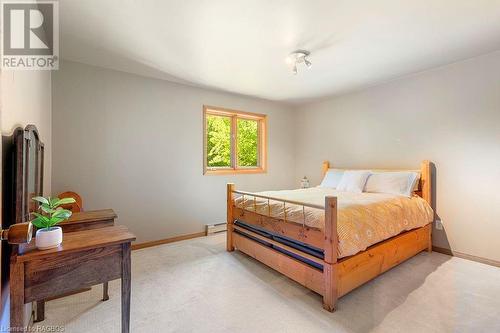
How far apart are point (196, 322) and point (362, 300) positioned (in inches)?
53.2

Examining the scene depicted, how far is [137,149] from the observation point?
3.21m

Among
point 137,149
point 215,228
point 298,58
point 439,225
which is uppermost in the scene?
point 298,58

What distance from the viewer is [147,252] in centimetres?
308

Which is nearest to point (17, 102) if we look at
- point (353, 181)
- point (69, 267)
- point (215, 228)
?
point (69, 267)

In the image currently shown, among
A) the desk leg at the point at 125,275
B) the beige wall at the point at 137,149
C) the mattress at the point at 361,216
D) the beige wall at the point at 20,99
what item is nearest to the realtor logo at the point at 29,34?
the beige wall at the point at 20,99

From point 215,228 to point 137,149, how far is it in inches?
66.2

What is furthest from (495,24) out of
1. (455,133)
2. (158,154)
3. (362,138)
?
(158,154)

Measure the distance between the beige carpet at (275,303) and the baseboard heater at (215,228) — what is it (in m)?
1.09

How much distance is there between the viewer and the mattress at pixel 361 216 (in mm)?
1957

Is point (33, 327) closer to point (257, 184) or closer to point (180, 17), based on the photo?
point (180, 17)

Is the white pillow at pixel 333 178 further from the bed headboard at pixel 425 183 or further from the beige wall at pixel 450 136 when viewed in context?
the bed headboard at pixel 425 183

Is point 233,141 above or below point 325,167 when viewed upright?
above

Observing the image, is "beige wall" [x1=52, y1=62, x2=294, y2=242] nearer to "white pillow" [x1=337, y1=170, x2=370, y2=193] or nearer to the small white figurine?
the small white figurine

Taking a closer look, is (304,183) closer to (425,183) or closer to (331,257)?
(425,183)
